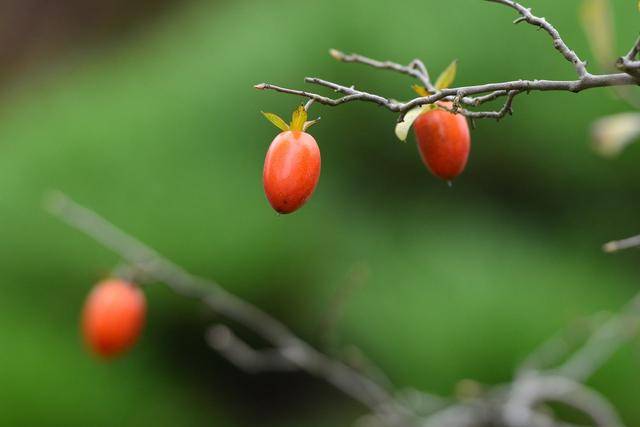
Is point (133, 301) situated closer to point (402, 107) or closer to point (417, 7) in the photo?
point (402, 107)

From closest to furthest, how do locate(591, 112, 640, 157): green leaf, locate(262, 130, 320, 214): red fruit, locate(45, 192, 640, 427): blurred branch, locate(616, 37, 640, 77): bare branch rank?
locate(616, 37, 640, 77): bare branch < locate(262, 130, 320, 214): red fruit < locate(591, 112, 640, 157): green leaf < locate(45, 192, 640, 427): blurred branch

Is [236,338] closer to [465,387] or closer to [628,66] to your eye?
[465,387]

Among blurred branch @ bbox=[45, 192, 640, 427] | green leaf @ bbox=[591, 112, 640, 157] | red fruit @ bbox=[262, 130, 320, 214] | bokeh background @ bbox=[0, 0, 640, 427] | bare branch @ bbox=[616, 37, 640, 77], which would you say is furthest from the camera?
bokeh background @ bbox=[0, 0, 640, 427]

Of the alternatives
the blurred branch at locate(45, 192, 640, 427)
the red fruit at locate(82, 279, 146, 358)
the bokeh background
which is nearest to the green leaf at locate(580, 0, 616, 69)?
the blurred branch at locate(45, 192, 640, 427)

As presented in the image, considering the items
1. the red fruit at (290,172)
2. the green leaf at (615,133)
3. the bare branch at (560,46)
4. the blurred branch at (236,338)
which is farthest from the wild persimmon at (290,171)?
the blurred branch at (236,338)

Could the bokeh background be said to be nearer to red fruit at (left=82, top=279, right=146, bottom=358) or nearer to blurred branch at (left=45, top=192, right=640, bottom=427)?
blurred branch at (left=45, top=192, right=640, bottom=427)

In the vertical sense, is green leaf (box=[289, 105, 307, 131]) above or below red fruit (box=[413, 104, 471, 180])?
below

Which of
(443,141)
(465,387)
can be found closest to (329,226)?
(465,387)
